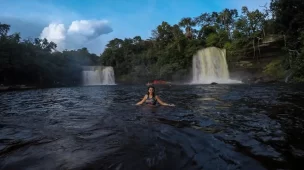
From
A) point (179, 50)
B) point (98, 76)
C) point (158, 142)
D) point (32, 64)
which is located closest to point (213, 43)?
point (179, 50)

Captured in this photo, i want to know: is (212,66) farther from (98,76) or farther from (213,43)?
(98,76)

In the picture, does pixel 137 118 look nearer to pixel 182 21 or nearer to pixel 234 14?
pixel 182 21

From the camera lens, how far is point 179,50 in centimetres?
4597

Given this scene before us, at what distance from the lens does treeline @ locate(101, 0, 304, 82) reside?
92.4 feet

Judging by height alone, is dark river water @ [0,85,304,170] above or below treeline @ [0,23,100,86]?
below

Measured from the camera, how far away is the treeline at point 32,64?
3950 centimetres

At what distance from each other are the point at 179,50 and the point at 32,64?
26.6 m

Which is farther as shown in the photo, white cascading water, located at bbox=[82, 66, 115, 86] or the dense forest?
white cascading water, located at bbox=[82, 66, 115, 86]

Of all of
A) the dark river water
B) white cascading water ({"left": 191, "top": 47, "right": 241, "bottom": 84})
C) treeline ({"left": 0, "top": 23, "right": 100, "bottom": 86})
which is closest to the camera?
the dark river water

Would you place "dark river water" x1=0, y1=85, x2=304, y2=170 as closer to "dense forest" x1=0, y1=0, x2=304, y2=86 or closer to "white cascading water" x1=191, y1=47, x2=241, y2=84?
"dense forest" x1=0, y1=0, x2=304, y2=86

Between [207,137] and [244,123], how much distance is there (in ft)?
5.95

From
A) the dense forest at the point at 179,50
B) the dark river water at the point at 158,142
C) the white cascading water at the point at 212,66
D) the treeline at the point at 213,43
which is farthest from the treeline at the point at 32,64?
the dark river water at the point at 158,142

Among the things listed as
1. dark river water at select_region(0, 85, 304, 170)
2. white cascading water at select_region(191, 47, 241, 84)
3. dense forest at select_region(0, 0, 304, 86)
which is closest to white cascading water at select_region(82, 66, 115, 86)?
dense forest at select_region(0, 0, 304, 86)

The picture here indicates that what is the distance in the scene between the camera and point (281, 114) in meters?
7.70
